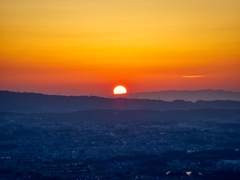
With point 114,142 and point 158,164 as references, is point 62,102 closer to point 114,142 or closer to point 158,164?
point 114,142

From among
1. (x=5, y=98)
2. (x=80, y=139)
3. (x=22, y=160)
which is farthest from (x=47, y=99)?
(x=22, y=160)

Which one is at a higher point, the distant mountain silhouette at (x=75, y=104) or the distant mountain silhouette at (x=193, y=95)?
the distant mountain silhouette at (x=193, y=95)

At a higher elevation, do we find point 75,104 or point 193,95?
point 193,95

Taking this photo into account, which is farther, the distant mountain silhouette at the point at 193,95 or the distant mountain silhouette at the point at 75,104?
the distant mountain silhouette at the point at 193,95

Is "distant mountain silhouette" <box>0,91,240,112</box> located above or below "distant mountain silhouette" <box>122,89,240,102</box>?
below

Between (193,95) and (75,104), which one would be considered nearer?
(75,104)
